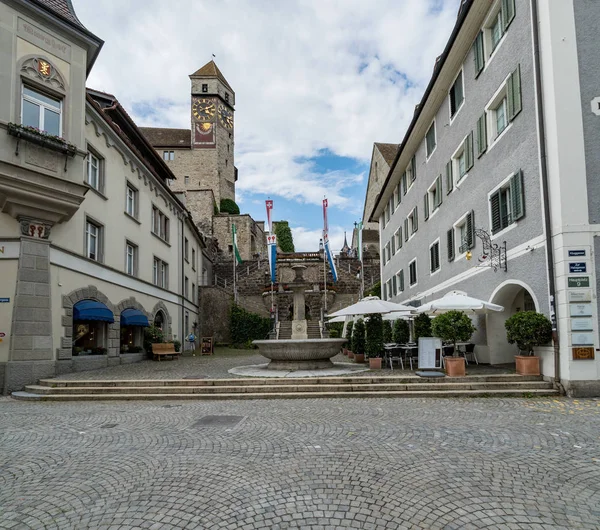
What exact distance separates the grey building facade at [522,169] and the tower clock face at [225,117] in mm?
52748

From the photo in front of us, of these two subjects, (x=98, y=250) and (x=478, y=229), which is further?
(x=98, y=250)

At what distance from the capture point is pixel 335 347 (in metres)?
14.3

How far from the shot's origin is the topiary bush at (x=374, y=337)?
1501 centimetres

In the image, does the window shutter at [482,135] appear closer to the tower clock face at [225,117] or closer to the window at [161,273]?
the window at [161,273]

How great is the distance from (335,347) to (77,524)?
1093 centimetres

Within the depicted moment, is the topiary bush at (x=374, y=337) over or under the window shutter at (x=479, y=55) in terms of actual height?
under

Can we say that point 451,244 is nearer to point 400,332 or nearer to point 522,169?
point 400,332

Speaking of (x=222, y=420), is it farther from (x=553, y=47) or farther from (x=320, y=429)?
(x=553, y=47)

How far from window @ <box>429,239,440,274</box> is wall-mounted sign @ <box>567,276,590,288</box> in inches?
370

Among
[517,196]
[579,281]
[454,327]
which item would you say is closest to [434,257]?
[517,196]

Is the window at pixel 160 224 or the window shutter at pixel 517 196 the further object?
the window at pixel 160 224

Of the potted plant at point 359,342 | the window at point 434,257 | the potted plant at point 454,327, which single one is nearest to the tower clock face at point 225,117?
the window at point 434,257

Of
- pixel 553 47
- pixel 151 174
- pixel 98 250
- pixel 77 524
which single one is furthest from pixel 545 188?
pixel 151 174

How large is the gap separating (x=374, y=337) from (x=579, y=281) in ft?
21.8
